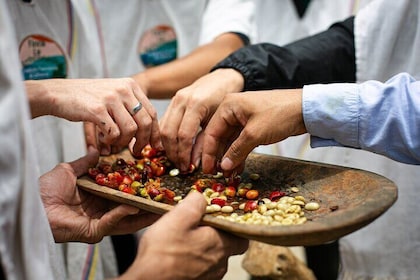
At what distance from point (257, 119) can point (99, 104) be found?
295 millimetres

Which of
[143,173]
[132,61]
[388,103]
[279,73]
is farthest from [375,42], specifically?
[132,61]

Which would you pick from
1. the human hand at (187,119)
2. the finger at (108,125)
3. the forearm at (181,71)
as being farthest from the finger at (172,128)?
the forearm at (181,71)

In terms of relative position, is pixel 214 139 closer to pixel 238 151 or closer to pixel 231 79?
pixel 238 151

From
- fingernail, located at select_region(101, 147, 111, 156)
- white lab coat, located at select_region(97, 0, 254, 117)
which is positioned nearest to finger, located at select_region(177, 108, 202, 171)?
fingernail, located at select_region(101, 147, 111, 156)

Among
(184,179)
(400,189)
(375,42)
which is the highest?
(375,42)

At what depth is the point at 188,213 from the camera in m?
0.72

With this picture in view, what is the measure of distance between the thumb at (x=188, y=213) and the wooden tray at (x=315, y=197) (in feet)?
0.08

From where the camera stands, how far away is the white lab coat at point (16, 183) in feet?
1.71

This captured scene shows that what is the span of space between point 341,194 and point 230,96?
0.27 meters

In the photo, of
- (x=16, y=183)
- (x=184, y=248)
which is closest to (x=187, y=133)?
(x=184, y=248)

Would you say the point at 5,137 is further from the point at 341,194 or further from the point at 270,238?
the point at 341,194

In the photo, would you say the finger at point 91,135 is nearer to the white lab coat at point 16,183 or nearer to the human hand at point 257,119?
the human hand at point 257,119

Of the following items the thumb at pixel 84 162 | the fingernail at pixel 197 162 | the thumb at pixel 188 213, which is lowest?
the fingernail at pixel 197 162

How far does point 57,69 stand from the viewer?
1222 millimetres
